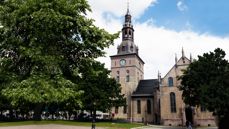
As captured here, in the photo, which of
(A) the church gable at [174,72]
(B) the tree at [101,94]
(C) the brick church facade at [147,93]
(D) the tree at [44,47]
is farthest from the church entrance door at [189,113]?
(D) the tree at [44,47]

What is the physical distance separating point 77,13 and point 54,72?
5178 mm

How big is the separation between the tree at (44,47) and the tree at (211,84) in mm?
14632

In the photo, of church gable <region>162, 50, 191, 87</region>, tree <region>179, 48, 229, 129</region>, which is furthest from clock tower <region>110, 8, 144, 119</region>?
tree <region>179, 48, 229, 129</region>

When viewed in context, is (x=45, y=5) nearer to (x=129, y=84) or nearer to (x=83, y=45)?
(x=83, y=45)

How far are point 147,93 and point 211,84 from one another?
39374 mm

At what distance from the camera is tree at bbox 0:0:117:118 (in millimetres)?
18625

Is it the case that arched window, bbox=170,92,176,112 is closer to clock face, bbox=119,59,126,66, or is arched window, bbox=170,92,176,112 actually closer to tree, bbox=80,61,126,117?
tree, bbox=80,61,126,117

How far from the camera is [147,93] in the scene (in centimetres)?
7050

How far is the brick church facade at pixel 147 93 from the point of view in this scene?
5941 centimetres

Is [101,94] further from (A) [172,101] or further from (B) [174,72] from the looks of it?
(B) [174,72]

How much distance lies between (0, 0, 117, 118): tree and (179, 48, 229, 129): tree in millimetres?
14632

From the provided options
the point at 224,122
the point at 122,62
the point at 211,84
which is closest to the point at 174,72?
the point at 122,62

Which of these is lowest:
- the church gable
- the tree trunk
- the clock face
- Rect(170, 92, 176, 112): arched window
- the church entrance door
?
the tree trunk

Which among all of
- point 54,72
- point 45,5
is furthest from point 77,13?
point 54,72
